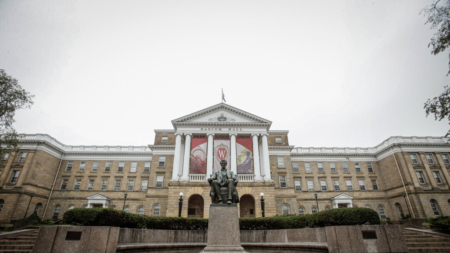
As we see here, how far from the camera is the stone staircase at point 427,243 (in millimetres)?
12352

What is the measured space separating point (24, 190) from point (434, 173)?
61762 millimetres

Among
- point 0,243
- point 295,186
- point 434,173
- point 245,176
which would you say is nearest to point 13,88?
point 0,243

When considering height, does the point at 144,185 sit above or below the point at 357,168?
below

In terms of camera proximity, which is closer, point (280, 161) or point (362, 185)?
point (280, 161)

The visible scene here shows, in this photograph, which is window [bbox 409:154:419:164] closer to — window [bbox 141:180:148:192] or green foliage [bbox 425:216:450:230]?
green foliage [bbox 425:216:450:230]

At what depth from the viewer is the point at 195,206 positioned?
1224 inches

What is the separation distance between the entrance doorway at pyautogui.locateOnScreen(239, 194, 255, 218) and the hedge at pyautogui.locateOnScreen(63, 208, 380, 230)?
16294 mm

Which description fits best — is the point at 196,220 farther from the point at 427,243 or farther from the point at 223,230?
the point at 427,243

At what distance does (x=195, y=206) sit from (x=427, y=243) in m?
24.0

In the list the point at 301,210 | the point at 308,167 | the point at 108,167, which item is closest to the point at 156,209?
the point at 108,167

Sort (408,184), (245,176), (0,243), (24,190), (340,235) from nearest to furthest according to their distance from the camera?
(340,235), (0,243), (245,176), (24,190), (408,184)

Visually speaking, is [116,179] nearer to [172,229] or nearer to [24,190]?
[24,190]

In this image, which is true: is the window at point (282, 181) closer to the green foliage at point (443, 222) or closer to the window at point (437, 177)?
the green foliage at point (443, 222)

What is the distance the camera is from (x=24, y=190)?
1291 inches
